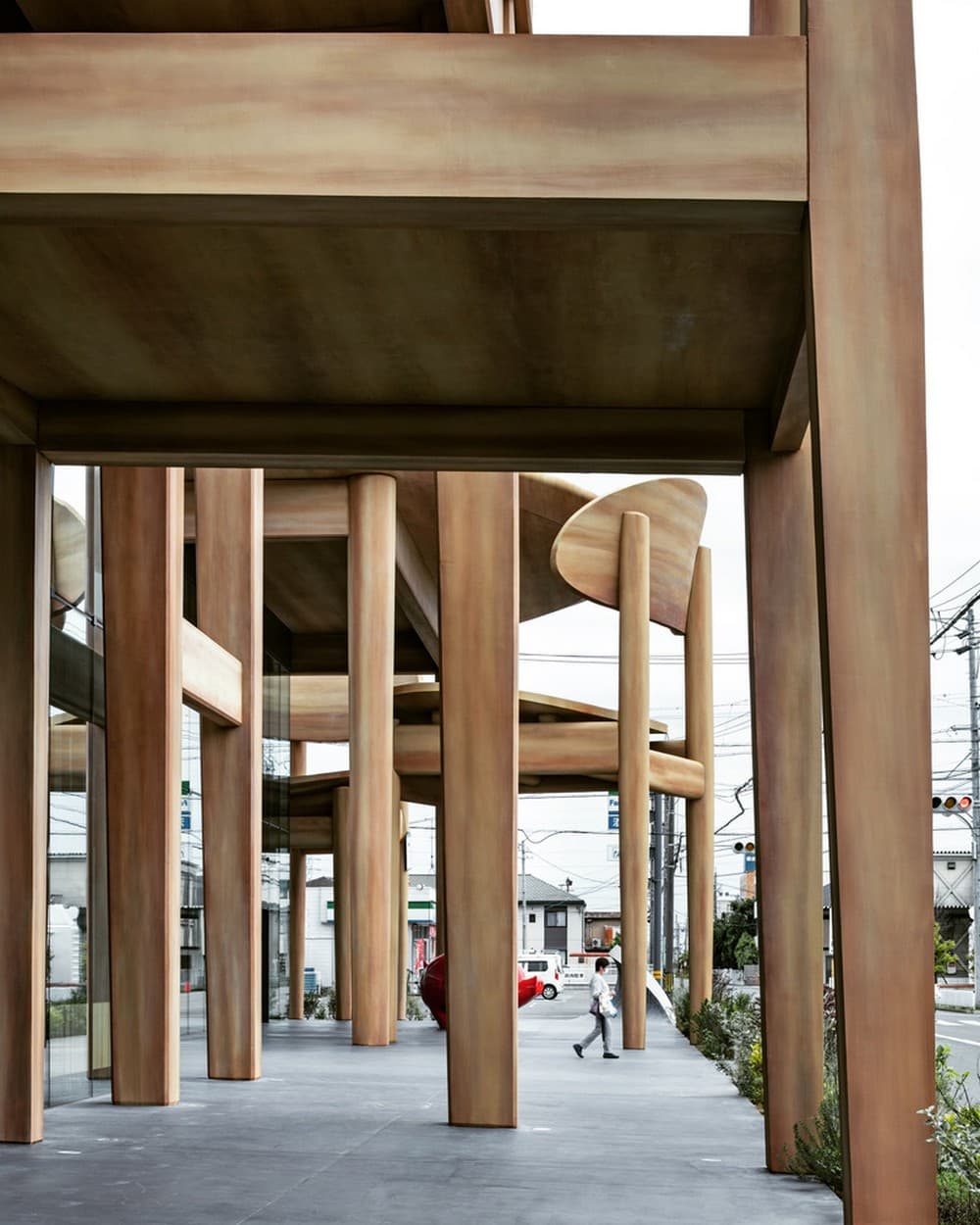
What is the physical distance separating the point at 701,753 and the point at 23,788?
1832cm

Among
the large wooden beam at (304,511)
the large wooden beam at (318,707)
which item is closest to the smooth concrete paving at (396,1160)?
the large wooden beam at (304,511)

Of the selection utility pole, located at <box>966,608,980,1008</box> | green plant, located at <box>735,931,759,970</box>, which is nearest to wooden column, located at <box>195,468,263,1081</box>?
utility pole, located at <box>966,608,980,1008</box>

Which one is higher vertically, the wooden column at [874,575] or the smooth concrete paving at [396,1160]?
the wooden column at [874,575]

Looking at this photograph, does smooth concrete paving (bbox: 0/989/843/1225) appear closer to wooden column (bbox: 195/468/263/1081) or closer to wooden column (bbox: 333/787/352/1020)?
wooden column (bbox: 195/468/263/1081)

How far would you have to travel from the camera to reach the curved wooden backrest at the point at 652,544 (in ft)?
78.9

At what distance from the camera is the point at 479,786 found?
13258mm

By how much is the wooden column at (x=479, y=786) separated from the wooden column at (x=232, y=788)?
4.66 meters

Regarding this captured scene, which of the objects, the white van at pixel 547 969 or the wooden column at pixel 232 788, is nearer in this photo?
the wooden column at pixel 232 788

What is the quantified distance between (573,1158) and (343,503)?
14291 millimetres

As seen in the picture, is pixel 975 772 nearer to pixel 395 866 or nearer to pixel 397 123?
pixel 395 866

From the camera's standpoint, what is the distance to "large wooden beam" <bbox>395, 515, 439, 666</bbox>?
1115 inches

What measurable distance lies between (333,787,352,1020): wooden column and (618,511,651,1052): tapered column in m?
9.54

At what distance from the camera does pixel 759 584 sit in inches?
436

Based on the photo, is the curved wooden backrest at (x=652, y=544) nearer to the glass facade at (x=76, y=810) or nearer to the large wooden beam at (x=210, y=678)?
the large wooden beam at (x=210, y=678)
